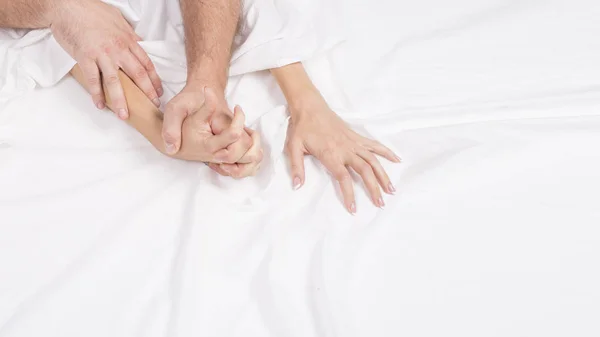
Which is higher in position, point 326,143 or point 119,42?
point 119,42

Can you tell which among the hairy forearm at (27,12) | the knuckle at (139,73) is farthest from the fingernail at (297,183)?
the hairy forearm at (27,12)

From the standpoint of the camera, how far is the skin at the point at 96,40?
1187mm

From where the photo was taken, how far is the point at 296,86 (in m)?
1.21

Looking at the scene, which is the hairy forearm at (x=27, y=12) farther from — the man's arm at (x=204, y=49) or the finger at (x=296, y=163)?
the finger at (x=296, y=163)

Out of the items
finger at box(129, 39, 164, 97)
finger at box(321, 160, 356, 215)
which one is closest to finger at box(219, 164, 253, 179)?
finger at box(321, 160, 356, 215)

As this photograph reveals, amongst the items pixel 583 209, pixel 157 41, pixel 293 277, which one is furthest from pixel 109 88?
pixel 583 209

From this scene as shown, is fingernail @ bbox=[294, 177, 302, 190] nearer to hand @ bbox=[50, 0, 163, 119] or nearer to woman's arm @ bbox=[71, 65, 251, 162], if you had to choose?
woman's arm @ bbox=[71, 65, 251, 162]

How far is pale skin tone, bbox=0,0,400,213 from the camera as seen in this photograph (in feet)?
3.49

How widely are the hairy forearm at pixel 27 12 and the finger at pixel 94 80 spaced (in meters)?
0.14

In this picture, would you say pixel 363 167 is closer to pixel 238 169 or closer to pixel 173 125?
pixel 238 169

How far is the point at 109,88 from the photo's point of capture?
1171 mm

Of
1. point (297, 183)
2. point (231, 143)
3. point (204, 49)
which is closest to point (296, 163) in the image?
point (297, 183)

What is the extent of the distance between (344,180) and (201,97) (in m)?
0.27

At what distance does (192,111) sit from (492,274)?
52cm
